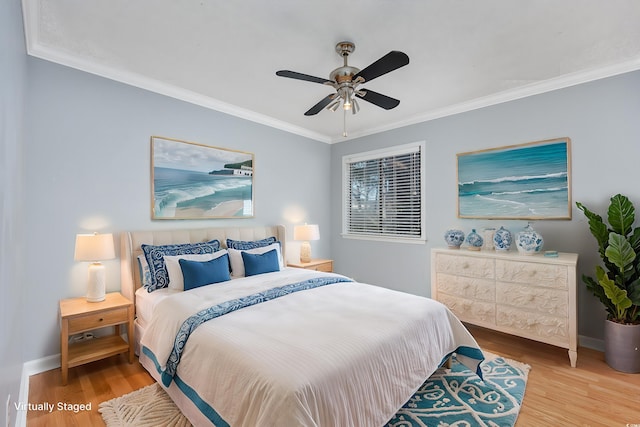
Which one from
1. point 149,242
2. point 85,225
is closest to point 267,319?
point 149,242

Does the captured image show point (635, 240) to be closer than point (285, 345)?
No

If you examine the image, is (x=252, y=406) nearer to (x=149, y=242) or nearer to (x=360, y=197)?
(x=149, y=242)

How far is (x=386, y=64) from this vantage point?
196 cm

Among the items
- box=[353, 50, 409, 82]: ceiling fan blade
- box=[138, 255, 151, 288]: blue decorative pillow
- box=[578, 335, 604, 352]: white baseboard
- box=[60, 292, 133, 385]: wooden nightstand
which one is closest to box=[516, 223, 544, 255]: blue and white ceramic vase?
box=[578, 335, 604, 352]: white baseboard

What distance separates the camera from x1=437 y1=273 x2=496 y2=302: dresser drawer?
9.76ft

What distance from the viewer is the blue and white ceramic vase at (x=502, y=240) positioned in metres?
3.00

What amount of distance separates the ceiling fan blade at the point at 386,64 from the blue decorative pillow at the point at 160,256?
228 centimetres

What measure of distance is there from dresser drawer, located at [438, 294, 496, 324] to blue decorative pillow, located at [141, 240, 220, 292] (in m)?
2.69

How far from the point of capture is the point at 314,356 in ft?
4.91

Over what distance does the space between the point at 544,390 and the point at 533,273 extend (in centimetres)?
95

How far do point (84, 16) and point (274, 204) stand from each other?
2750 millimetres

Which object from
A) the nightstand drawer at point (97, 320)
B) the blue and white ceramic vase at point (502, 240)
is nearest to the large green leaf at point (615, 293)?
the blue and white ceramic vase at point (502, 240)

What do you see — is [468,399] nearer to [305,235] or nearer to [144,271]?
[305,235]

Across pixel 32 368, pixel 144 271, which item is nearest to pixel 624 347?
pixel 144 271
